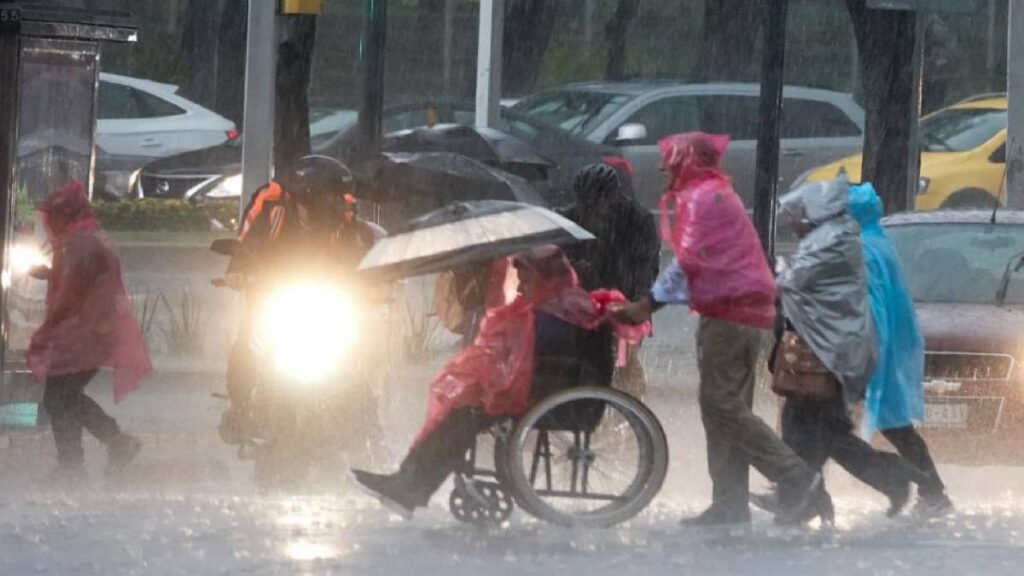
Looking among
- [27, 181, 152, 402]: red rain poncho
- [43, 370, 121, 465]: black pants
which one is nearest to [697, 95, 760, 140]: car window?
[27, 181, 152, 402]: red rain poncho

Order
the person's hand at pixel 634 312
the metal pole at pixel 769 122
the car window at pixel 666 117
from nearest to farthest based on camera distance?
the person's hand at pixel 634 312 → the metal pole at pixel 769 122 → the car window at pixel 666 117

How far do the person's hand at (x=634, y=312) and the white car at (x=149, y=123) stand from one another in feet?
51.9

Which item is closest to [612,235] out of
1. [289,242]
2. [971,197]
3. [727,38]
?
[289,242]

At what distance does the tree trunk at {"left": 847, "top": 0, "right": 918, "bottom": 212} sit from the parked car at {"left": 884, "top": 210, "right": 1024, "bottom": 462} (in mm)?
6496

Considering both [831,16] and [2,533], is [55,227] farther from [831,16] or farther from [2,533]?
[831,16]

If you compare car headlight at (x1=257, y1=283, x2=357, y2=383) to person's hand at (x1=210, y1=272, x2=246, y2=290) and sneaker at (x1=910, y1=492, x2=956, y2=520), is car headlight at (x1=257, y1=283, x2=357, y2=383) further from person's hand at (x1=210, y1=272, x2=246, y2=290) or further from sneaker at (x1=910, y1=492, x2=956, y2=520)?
sneaker at (x1=910, y1=492, x2=956, y2=520)

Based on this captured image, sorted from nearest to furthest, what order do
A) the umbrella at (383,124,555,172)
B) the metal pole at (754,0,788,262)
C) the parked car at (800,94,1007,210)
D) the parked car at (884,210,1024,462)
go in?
the parked car at (884,210,1024,462), the metal pole at (754,0,788,262), the umbrella at (383,124,555,172), the parked car at (800,94,1007,210)

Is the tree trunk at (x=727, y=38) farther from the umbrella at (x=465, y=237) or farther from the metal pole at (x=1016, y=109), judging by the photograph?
the umbrella at (x=465, y=237)

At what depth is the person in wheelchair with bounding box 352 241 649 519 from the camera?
8.52 meters

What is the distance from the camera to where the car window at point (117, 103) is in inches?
968

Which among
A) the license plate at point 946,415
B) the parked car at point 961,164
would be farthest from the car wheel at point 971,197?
the license plate at point 946,415

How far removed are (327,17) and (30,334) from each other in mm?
30226

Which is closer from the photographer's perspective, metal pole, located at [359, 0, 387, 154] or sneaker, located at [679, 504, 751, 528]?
sneaker, located at [679, 504, 751, 528]

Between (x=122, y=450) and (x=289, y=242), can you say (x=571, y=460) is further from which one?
(x=122, y=450)
